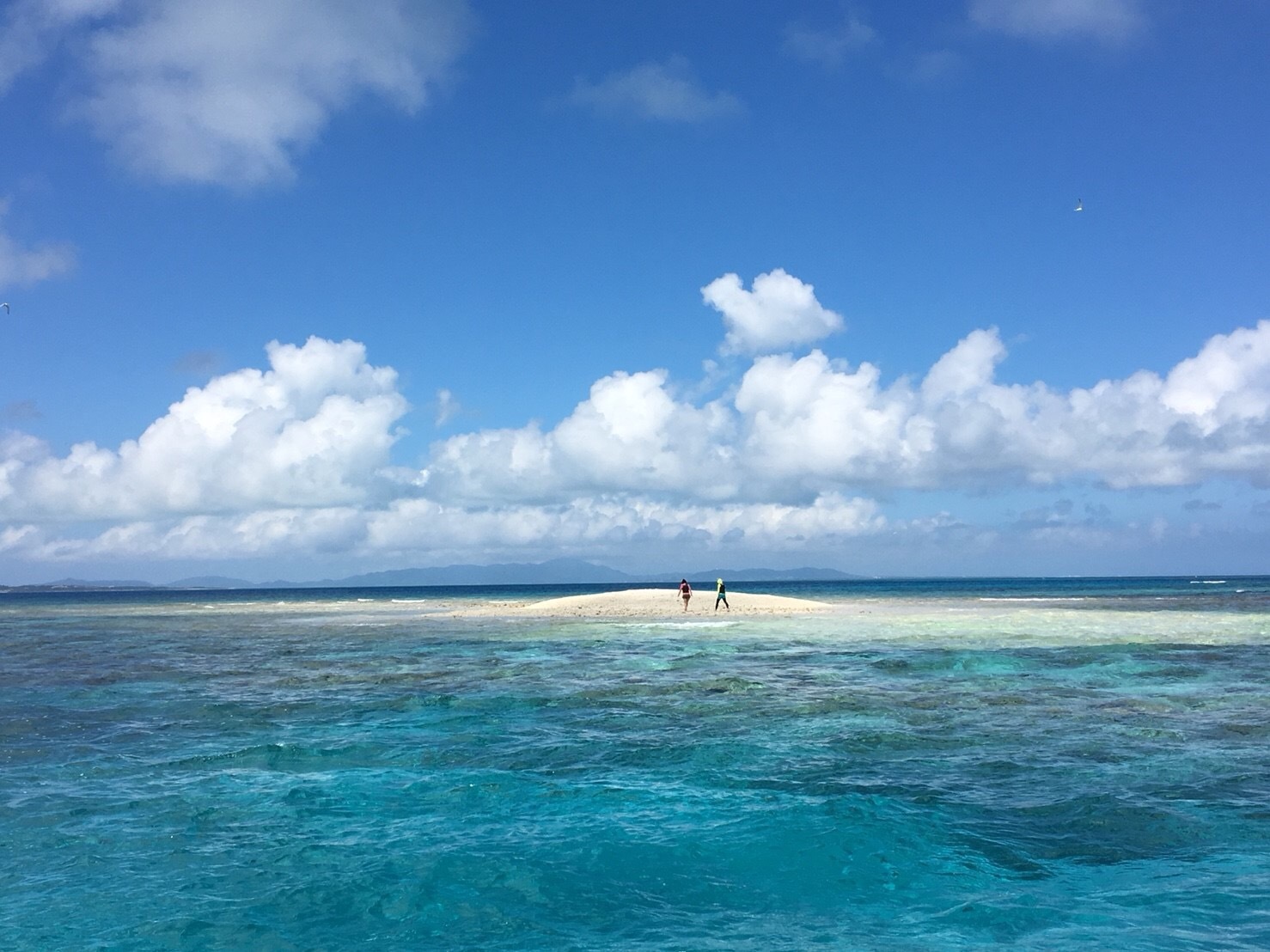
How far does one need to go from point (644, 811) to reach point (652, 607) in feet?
198

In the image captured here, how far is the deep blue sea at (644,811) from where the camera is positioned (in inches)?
417

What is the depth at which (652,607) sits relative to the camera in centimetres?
7475

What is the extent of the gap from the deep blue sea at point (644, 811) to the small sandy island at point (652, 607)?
3596 cm

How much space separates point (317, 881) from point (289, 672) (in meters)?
23.8

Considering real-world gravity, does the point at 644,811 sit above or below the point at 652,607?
below

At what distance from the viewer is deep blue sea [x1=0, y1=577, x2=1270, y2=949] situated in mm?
10586

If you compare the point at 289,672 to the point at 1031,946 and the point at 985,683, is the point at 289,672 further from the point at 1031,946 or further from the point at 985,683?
the point at 1031,946

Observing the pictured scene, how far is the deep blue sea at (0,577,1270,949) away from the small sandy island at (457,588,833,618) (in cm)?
3596

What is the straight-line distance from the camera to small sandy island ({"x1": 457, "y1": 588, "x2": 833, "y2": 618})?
67250 mm

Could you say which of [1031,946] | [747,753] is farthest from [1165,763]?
[1031,946]

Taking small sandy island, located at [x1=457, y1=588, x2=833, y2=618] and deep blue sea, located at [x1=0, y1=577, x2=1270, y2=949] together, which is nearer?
deep blue sea, located at [x1=0, y1=577, x2=1270, y2=949]

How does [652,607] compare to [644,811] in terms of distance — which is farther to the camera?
[652,607]

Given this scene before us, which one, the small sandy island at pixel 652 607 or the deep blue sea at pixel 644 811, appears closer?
the deep blue sea at pixel 644 811

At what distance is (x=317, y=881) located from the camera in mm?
11812
